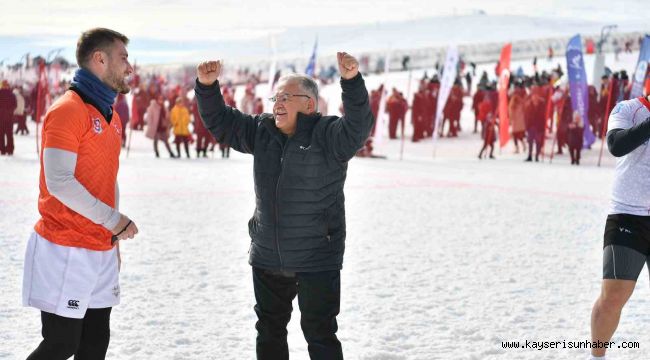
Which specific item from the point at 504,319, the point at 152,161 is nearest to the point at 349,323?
the point at 504,319

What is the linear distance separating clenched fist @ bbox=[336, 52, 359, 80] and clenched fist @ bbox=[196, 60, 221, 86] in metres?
0.54

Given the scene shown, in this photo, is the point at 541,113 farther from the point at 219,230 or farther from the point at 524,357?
the point at 524,357

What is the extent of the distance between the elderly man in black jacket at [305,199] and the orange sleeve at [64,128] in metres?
0.66

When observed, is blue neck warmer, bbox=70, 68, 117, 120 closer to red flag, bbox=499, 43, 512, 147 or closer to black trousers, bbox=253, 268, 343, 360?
black trousers, bbox=253, 268, 343, 360

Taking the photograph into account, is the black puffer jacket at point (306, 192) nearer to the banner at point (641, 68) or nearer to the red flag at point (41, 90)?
the banner at point (641, 68)

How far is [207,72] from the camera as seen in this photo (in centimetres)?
349

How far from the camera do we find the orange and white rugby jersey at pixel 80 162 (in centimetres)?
292

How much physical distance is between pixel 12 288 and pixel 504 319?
310 centimetres

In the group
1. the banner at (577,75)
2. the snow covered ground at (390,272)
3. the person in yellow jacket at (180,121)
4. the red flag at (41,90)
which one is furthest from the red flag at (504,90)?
the red flag at (41,90)

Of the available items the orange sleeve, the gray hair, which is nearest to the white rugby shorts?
the orange sleeve

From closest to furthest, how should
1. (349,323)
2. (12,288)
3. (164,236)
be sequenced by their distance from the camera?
1. (349,323)
2. (12,288)
3. (164,236)

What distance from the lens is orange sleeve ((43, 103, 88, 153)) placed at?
290 centimetres

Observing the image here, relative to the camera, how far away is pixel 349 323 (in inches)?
203

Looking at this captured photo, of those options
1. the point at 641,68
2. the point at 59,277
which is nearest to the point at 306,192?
the point at 59,277
